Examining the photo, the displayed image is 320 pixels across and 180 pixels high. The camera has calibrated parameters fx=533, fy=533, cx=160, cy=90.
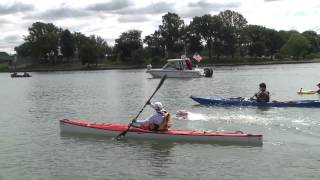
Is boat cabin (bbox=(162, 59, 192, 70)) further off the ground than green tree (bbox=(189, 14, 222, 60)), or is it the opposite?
green tree (bbox=(189, 14, 222, 60))

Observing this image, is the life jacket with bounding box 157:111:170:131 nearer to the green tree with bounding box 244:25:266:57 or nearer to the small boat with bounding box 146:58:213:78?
the small boat with bounding box 146:58:213:78

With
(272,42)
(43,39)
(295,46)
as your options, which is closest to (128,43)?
(43,39)

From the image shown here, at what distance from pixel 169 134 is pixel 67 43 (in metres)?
135

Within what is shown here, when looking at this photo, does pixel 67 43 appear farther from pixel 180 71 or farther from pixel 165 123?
pixel 165 123

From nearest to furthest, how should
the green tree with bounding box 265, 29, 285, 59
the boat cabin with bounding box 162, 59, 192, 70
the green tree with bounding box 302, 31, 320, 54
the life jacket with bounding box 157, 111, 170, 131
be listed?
the life jacket with bounding box 157, 111, 170, 131, the boat cabin with bounding box 162, 59, 192, 70, the green tree with bounding box 265, 29, 285, 59, the green tree with bounding box 302, 31, 320, 54

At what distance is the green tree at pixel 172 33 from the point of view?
14850cm

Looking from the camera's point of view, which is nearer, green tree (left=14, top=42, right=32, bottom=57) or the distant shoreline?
the distant shoreline

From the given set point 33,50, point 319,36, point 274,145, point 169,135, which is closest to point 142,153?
point 169,135

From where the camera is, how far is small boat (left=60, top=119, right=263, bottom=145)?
21.6 meters

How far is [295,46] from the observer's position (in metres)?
154

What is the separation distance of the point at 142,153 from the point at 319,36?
174966 millimetres

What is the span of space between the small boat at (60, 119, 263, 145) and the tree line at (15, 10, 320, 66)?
385 feet

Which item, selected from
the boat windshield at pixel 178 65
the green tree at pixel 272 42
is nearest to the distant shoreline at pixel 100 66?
the green tree at pixel 272 42

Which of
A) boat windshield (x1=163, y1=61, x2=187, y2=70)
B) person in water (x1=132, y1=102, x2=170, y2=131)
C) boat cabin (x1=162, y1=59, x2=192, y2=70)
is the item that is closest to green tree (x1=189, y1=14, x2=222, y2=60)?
boat cabin (x1=162, y1=59, x2=192, y2=70)
